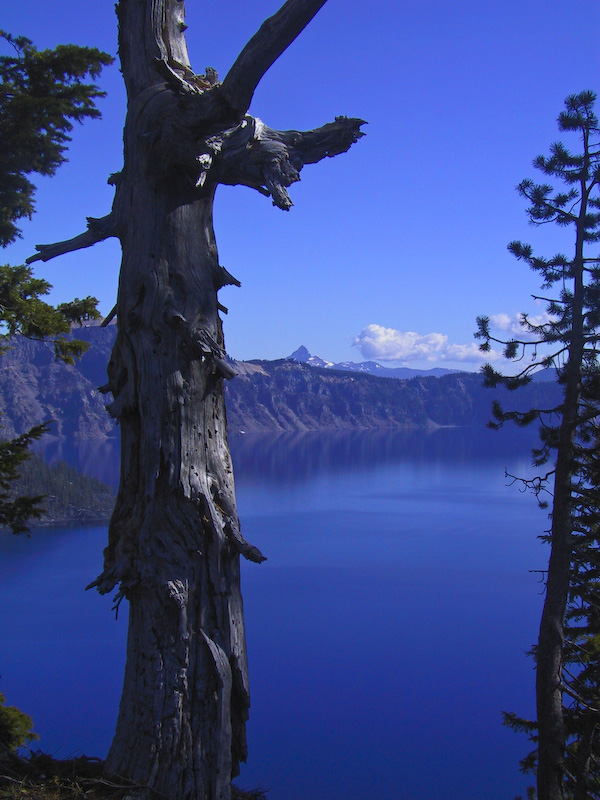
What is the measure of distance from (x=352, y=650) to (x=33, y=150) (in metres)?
21.4

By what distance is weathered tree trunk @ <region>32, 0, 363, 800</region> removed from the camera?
2203mm

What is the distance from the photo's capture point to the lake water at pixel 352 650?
18484 mm

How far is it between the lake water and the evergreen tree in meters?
5.43

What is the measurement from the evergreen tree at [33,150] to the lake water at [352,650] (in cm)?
543

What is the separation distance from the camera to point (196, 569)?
2.30 m

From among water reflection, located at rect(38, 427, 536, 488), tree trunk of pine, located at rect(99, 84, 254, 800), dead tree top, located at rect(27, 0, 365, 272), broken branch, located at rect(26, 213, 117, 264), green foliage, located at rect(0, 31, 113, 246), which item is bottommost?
water reflection, located at rect(38, 427, 536, 488)

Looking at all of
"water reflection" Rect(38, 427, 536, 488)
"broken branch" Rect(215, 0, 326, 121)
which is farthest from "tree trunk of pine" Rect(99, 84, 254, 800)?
"water reflection" Rect(38, 427, 536, 488)

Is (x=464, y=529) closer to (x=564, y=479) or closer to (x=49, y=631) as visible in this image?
(x=49, y=631)

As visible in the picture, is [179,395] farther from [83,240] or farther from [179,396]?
[83,240]

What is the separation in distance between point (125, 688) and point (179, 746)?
0.98 ft

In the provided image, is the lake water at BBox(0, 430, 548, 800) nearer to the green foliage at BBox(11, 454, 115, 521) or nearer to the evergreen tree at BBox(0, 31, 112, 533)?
the evergreen tree at BBox(0, 31, 112, 533)

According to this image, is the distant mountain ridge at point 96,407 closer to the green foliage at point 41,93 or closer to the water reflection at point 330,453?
the water reflection at point 330,453

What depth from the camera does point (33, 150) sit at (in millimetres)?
7043

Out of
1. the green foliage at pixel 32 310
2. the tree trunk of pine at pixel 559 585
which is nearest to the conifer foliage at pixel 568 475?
the tree trunk of pine at pixel 559 585
